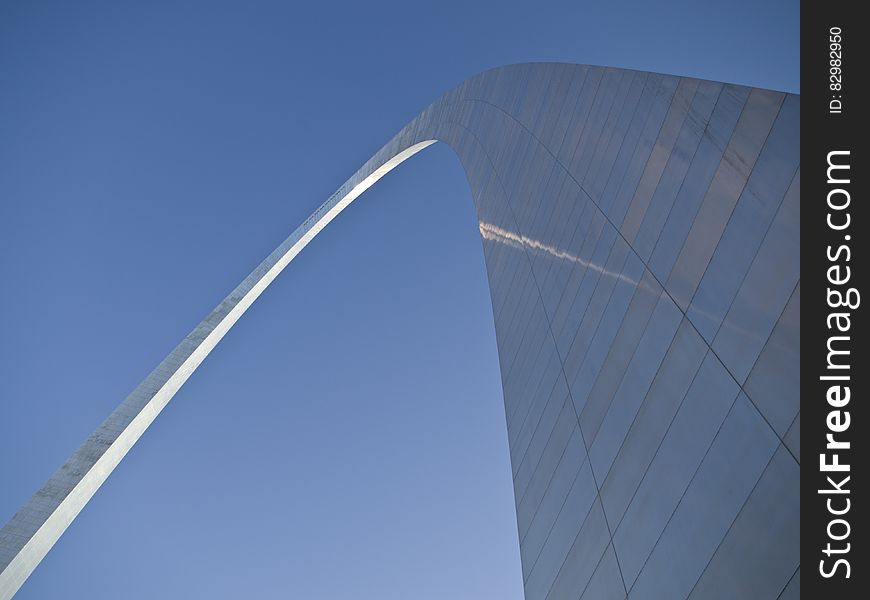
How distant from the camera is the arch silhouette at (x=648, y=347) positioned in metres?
7.24

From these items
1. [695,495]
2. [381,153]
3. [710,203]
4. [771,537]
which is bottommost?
[771,537]

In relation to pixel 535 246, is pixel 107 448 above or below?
below

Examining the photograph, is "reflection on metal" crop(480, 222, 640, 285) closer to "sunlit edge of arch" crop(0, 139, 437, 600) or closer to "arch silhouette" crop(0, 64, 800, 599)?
"arch silhouette" crop(0, 64, 800, 599)

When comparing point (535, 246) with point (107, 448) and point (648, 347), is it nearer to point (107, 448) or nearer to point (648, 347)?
point (648, 347)

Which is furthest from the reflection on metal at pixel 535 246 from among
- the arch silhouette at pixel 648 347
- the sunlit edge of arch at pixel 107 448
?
the sunlit edge of arch at pixel 107 448

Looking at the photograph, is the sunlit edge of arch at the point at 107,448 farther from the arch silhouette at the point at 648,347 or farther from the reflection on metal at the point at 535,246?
the reflection on metal at the point at 535,246

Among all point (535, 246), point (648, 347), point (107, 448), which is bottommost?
point (107, 448)

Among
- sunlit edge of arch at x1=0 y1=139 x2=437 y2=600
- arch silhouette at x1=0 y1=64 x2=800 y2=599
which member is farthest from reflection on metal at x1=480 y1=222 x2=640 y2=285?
sunlit edge of arch at x1=0 y1=139 x2=437 y2=600

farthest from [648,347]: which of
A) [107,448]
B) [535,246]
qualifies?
[107,448]

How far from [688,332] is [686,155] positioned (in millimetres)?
2669

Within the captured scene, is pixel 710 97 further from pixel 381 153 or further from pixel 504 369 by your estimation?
pixel 381 153

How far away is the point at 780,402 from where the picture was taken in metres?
6.87

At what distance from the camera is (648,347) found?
10094 millimetres
